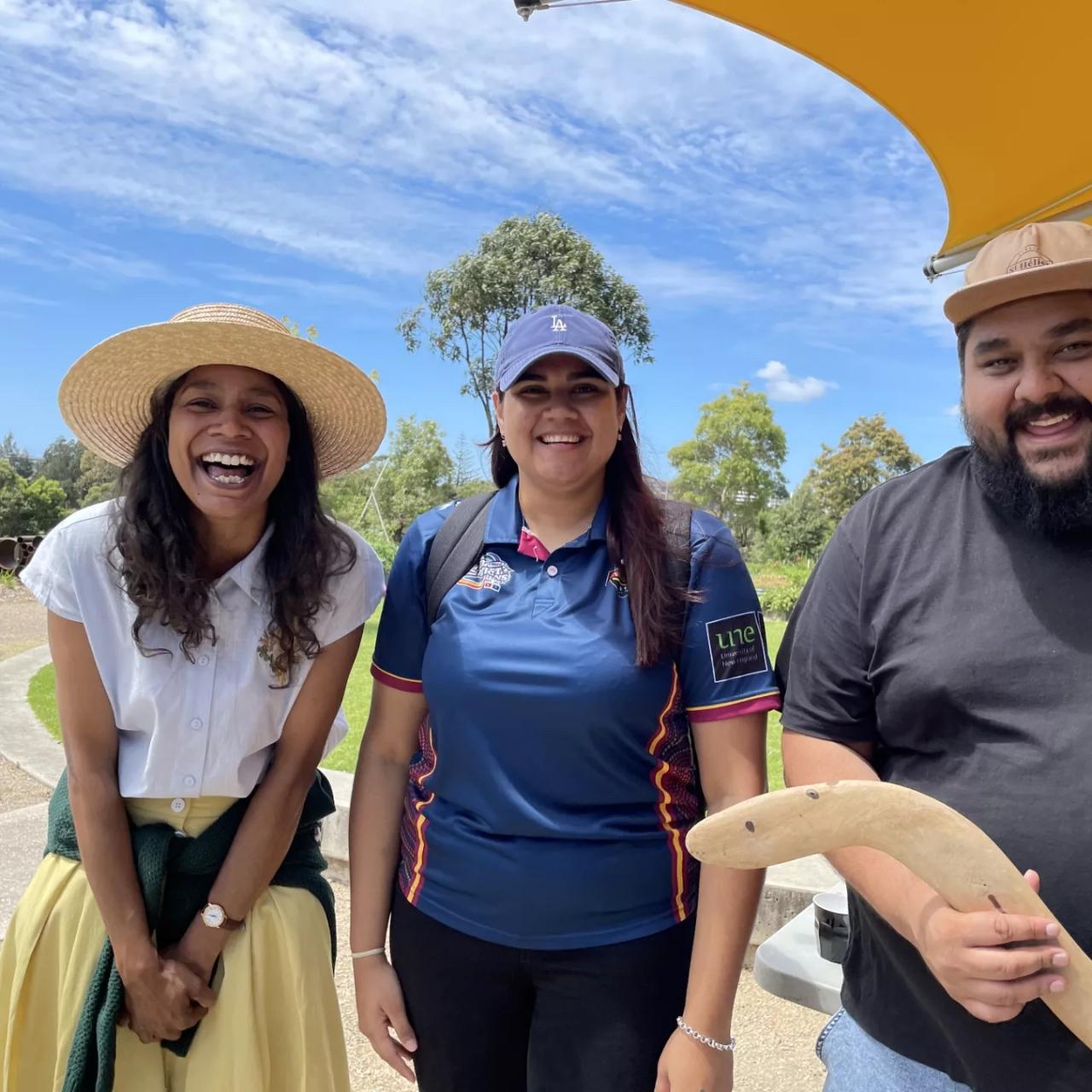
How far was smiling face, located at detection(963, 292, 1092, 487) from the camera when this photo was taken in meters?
1.58

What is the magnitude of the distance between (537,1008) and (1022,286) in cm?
168

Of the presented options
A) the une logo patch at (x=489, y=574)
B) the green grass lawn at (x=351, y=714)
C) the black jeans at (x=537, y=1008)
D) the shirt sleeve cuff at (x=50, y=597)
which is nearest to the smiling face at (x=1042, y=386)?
the une logo patch at (x=489, y=574)

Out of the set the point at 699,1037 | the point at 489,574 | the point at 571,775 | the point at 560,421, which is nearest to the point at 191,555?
the point at 489,574

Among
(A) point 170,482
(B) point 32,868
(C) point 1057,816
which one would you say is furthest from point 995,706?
(B) point 32,868

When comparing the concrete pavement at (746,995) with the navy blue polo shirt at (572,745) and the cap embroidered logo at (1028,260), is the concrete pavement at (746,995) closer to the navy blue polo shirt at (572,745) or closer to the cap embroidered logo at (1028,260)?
the navy blue polo shirt at (572,745)

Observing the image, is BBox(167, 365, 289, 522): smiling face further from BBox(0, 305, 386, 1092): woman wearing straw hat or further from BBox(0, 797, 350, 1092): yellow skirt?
BBox(0, 797, 350, 1092): yellow skirt

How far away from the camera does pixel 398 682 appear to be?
6.80 ft

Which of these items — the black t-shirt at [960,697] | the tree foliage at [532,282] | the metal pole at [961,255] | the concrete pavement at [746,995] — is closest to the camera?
the black t-shirt at [960,697]

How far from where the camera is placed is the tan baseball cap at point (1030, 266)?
61.7 inches

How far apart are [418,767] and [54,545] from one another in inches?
36.5

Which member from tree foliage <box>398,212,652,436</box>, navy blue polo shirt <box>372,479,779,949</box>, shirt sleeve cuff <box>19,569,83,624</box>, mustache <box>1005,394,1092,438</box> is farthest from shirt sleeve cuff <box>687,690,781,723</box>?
tree foliage <box>398,212,652,436</box>

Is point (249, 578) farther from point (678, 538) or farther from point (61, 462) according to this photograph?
point (61, 462)

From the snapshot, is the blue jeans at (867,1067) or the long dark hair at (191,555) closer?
the blue jeans at (867,1067)

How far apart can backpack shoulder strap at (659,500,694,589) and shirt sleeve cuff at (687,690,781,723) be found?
9.8 inches
